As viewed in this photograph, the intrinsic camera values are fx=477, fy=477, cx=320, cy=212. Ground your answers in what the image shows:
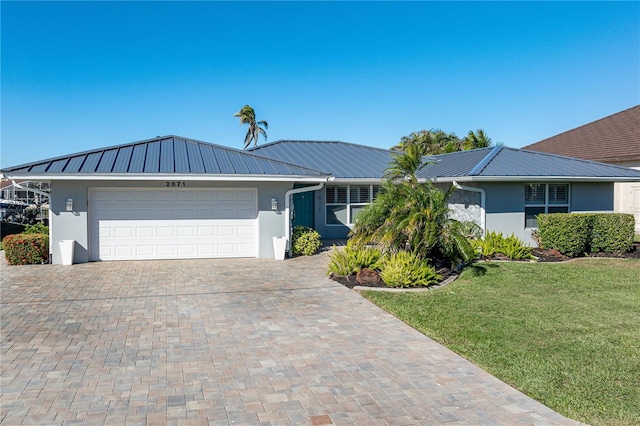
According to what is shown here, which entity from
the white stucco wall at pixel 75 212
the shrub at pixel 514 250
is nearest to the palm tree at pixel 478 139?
the shrub at pixel 514 250

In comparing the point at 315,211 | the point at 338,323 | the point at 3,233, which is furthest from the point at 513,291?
the point at 3,233

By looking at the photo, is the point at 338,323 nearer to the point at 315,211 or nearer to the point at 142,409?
the point at 142,409

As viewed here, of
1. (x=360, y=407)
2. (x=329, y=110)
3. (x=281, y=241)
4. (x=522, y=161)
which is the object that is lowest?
(x=360, y=407)

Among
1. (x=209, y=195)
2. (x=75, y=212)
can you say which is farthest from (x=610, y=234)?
(x=75, y=212)

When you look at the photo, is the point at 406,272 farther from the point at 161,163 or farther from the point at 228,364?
the point at 161,163

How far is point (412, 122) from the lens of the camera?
36656 mm

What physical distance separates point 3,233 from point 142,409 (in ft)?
74.2

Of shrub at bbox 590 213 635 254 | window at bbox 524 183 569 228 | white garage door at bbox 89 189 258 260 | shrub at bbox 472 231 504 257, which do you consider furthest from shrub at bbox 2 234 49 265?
shrub at bbox 590 213 635 254

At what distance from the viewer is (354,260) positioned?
38.7ft

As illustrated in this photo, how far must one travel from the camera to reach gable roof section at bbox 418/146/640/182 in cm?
1540

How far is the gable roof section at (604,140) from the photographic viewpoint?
2328 centimetres

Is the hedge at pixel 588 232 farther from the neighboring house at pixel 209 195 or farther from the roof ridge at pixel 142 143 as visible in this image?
the roof ridge at pixel 142 143

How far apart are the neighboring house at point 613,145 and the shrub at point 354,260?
16750mm

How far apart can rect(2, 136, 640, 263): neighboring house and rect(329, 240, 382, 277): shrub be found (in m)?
3.67
